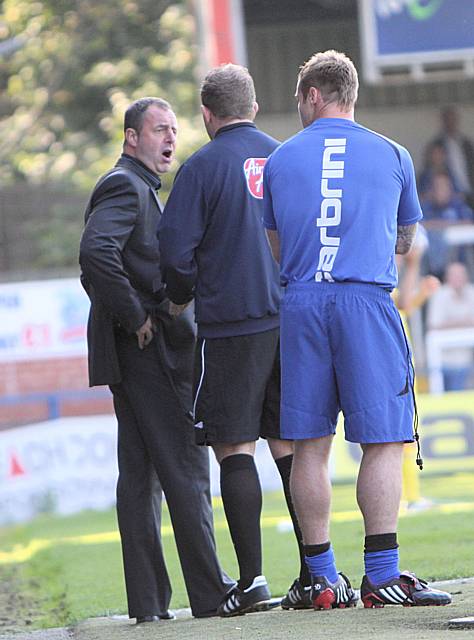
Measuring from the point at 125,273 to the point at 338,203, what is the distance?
3.64 ft

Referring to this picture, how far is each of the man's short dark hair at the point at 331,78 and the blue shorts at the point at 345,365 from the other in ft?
2.24

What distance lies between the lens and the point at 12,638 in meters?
6.02

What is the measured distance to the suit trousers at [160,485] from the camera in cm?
598

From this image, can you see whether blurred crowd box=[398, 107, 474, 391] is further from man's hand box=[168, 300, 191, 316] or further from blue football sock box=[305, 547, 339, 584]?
blue football sock box=[305, 547, 339, 584]

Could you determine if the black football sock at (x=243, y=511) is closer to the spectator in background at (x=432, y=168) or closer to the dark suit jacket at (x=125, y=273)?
the dark suit jacket at (x=125, y=273)

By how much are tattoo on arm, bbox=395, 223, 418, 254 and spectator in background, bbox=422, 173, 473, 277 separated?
10908 mm

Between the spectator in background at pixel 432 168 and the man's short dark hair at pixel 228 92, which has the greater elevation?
the man's short dark hair at pixel 228 92

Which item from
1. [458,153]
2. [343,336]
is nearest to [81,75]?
[458,153]

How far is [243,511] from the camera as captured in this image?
567 cm

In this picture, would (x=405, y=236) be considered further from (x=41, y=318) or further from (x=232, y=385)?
(x=41, y=318)

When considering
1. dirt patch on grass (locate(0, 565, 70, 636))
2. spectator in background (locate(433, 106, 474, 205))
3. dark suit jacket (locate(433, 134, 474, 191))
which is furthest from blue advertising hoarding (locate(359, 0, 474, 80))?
dirt patch on grass (locate(0, 565, 70, 636))

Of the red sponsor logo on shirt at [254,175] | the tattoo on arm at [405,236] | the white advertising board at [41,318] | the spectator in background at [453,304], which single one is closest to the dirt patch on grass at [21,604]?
the red sponsor logo on shirt at [254,175]

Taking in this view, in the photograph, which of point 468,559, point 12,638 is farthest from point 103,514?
point 12,638

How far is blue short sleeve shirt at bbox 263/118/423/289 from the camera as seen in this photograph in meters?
5.25
